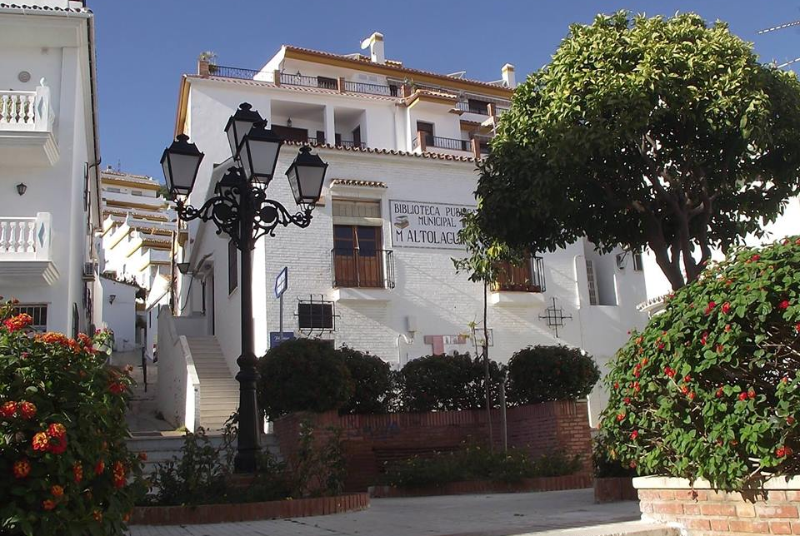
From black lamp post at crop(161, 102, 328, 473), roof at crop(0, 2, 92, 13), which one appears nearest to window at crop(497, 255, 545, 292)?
black lamp post at crop(161, 102, 328, 473)

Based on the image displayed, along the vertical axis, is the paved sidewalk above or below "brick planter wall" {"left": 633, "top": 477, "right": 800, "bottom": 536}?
below

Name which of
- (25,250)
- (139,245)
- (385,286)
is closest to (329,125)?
(385,286)

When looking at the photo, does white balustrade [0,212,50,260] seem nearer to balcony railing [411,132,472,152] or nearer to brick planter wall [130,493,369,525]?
brick planter wall [130,493,369,525]

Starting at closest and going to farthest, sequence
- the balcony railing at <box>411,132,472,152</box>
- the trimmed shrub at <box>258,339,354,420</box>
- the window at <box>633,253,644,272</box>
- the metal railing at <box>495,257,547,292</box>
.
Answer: the trimmed shrub at <box>258,339,354,420</box>
the metal railing at <box>495,257,547,292</box>
the window at <box>633,253,644,272</box>
the balcony railing at <box>411,132,472,152</box>

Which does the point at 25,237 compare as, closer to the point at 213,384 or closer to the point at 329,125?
the point at 213,384

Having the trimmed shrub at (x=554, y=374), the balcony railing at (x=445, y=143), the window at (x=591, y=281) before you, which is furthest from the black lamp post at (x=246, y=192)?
the balcony railing at (x=445, y=143)

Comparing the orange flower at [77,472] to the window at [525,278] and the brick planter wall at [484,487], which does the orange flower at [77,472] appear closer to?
the brick planter wall at [484,487]

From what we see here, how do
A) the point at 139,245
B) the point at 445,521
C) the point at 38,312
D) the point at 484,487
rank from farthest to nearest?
the point at 139,245, the point at 38,312, the point at 484,487, the point at 445,521

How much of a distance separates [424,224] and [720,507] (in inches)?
583

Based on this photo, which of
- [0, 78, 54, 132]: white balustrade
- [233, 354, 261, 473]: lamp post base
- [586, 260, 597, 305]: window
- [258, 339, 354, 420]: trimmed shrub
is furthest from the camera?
[586, 260, 597, 305]: window

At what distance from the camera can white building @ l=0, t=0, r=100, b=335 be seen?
613 inches

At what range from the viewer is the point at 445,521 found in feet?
24.4

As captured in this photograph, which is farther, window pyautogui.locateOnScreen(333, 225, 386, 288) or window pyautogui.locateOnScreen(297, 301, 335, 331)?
window pyautogui.locateOnScreen(333, 225, 386, 288)

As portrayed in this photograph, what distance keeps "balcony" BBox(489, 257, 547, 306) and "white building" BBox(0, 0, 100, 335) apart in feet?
32.9
